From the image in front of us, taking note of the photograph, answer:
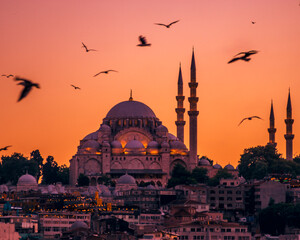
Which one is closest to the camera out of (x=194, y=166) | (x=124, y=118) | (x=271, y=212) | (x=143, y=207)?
(x=271, y=212)

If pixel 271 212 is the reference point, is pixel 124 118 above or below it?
above

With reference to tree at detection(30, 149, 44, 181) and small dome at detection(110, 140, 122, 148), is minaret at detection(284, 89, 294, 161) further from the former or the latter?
tree at detection(30, 149, 44, 181)

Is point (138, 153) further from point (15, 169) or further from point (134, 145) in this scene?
point (15, 169)

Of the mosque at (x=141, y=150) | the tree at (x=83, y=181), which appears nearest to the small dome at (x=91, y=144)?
the mosque at (x=141, y=150)

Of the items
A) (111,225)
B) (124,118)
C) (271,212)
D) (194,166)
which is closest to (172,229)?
(111,225)

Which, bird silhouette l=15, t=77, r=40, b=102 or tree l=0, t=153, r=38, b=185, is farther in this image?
tree l=0, t=153, r=38, b=185

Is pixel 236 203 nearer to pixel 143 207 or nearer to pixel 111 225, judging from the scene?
pixel 143 207

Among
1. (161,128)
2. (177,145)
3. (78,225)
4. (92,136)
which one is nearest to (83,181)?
(177,145)

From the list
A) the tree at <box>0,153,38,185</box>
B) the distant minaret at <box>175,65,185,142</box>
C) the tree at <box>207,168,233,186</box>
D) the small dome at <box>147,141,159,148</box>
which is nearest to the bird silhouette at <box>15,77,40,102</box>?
the tree at <box>207,168,233,186</box>
